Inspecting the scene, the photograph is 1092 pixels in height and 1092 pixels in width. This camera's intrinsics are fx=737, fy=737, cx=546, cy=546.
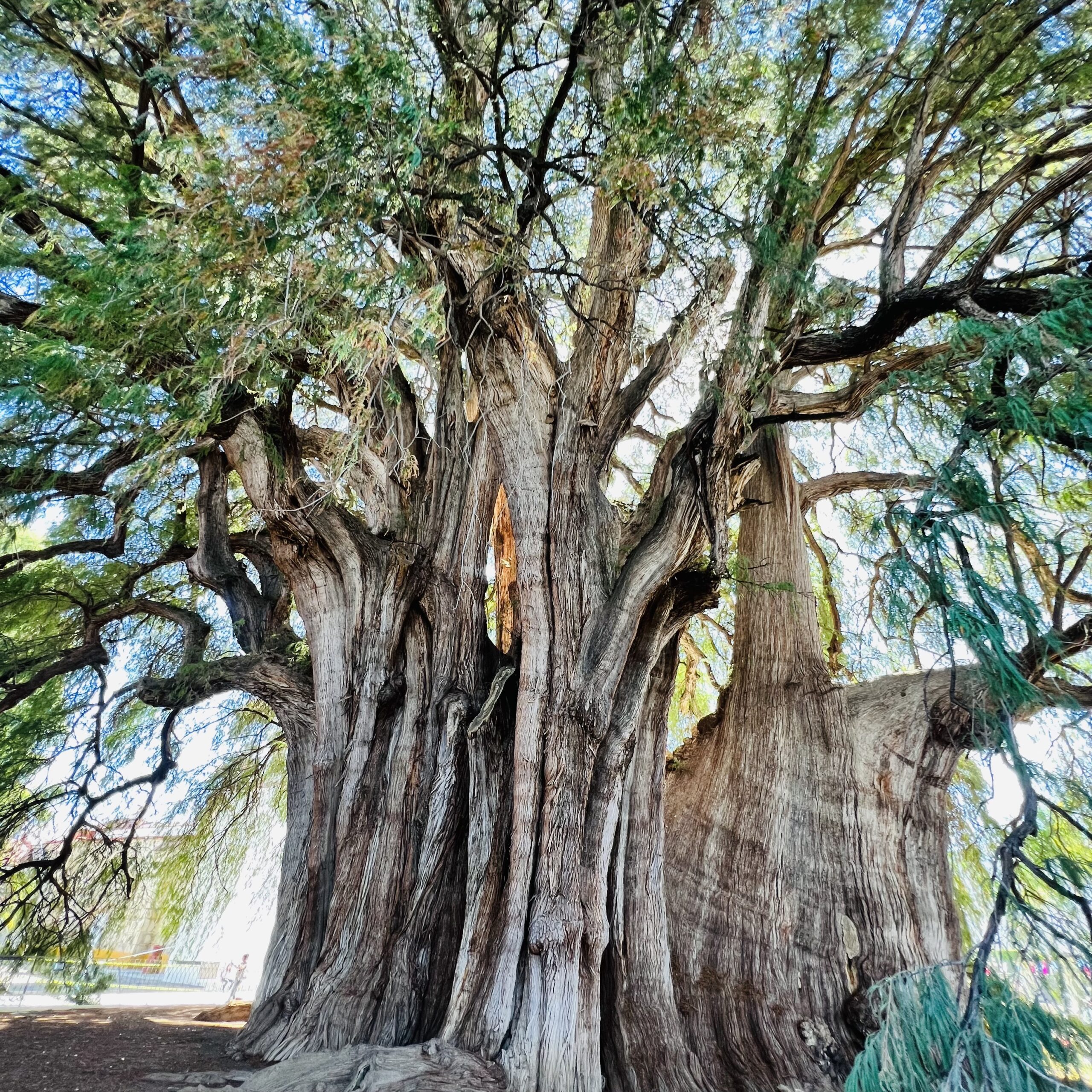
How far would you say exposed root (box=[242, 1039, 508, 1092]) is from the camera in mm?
2471

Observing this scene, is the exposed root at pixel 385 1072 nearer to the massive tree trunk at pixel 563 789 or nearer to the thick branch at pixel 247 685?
the massive tree trunk at pixel 563 789

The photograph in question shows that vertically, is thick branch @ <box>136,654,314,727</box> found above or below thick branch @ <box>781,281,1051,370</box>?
below

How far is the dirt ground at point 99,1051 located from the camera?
271 centimetres

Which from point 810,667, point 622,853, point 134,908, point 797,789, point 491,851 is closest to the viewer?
point 491,851

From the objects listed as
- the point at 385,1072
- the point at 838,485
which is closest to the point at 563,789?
the point at 385,1072

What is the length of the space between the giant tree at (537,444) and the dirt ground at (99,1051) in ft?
1.06

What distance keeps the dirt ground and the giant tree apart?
32cm

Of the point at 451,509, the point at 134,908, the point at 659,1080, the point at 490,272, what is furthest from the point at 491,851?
the point at 134,908

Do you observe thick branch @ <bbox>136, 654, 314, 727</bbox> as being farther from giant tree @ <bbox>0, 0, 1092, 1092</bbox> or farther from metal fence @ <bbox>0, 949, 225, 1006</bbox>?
metal fence @ <bbox>0, 949, 225, 1006</bbox>

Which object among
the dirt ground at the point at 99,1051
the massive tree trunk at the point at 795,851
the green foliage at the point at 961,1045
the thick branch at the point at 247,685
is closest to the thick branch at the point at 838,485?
the massive tree trunk at the point at 795,851

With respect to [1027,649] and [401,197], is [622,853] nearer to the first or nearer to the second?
[1027,649]

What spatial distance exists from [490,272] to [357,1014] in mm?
3339

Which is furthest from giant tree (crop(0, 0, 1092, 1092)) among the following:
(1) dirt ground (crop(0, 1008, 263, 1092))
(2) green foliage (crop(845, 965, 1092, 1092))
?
(2) green foliage (crop(845, 965, 1092, 1092))

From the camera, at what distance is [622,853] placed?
146 inches
